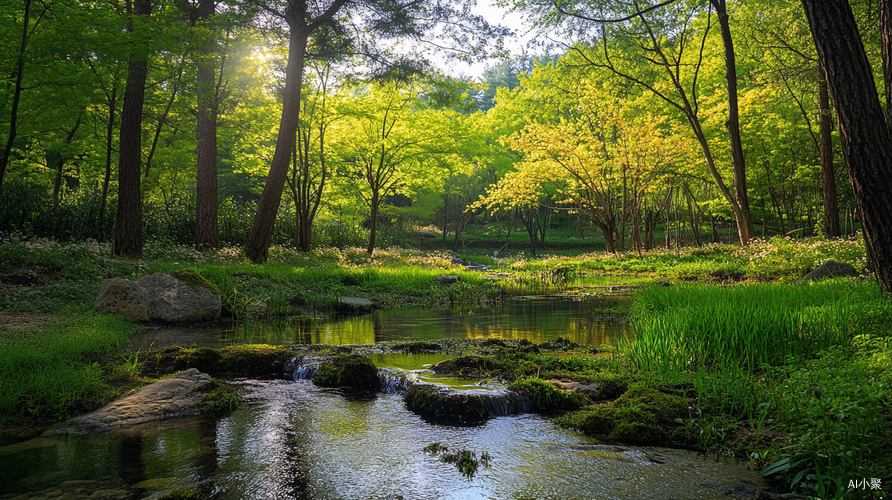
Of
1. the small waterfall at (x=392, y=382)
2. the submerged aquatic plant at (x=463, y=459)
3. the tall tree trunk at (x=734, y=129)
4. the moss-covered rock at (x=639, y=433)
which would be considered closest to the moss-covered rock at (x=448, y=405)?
the small waterfall at (x=392, y=382)

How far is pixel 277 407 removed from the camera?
4.33 meters

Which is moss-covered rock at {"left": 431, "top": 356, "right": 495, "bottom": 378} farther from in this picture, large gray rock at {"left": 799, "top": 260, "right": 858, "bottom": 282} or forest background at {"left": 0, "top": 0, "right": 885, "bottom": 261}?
large gray rock at {"left": 799, "top": 260, "right": 858, "bottom": 282}

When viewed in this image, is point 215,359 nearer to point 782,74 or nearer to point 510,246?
point 782,74

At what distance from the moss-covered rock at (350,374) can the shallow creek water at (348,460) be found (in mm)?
299

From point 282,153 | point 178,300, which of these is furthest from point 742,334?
point 282,153

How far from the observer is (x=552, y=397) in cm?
422

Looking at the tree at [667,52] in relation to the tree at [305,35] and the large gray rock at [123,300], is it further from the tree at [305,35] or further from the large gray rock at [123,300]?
the large gray rock at [123,300]

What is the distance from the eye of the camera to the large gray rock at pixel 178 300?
8.66 m

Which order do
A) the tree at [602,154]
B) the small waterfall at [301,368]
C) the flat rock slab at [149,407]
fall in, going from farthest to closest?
1. the tree at [602,154]
2. the small waterfall at [301,368]
3. the flat rock slab at [149,407]

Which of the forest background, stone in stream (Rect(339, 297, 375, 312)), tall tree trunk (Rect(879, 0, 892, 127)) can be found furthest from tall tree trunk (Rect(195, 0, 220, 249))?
tall tree trunk (Rect(879, 0, 892, 127))

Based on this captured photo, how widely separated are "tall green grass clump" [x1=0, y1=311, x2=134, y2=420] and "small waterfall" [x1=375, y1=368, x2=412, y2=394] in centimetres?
259

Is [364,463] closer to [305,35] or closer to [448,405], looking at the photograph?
[448,405]

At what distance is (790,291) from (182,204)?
754 inches

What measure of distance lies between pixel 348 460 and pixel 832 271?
10.9 metres
